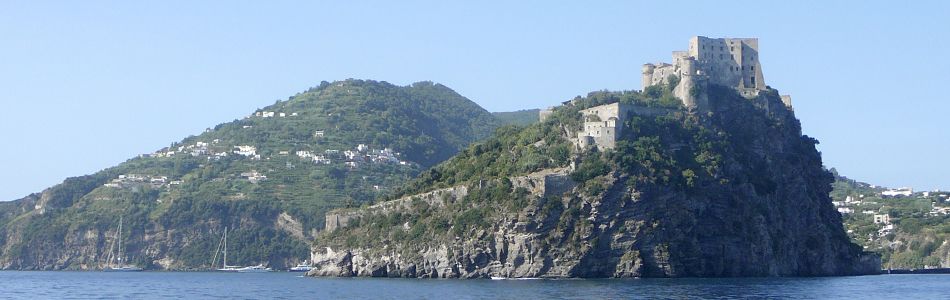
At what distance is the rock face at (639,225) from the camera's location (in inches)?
3041

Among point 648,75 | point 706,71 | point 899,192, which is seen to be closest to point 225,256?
point 648,75

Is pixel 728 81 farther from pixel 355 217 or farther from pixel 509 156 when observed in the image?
pixel 355 217

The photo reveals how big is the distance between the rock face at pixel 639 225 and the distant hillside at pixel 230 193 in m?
40.8

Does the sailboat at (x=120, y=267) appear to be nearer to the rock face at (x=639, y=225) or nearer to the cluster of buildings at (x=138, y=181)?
the cluster of buildings at (x=138, y=181)

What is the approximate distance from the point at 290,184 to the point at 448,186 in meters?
62.7

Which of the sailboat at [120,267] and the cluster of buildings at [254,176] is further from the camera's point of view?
the cluster of buildings at [254,176]

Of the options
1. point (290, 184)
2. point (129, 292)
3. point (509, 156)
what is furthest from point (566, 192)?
point (290, 184)

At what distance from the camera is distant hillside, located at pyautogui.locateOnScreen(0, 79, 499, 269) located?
136m

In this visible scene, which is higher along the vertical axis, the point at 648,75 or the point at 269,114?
the point at 269,114

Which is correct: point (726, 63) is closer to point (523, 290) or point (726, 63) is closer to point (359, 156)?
point (523, 290)

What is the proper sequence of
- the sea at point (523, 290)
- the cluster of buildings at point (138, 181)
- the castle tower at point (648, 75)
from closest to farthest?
the sea at point (523, 290) < the castle tower at point (648, 75) < the cluster of buildings at point (138, 181)

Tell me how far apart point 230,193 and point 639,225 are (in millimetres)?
79842

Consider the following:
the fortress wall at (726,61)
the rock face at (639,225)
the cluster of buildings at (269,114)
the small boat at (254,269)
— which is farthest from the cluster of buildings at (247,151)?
the fortress wall at (726,61)

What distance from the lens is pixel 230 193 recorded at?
475 ft
